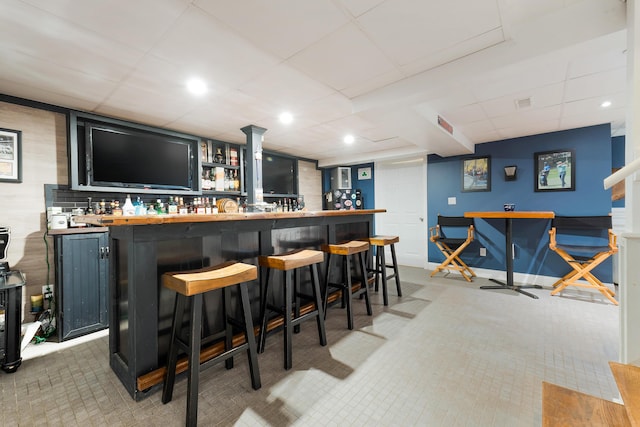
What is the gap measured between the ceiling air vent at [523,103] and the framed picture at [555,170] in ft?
5.09

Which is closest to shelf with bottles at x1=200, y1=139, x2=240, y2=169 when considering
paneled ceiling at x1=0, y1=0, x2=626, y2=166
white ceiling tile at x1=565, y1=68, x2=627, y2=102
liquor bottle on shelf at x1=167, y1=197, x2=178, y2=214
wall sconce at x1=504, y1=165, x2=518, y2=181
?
liquor bottle on shelf at x1=167, y1=197, x2=178, y2=214

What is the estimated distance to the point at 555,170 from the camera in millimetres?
4047

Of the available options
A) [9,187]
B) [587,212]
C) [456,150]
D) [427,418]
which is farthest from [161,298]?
[587,212]

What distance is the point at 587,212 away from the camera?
12.6ft

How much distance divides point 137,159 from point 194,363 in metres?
3.12

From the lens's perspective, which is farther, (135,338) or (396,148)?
(396,148)

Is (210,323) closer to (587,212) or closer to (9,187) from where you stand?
(9,187)

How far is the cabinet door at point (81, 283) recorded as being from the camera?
8.20 ft

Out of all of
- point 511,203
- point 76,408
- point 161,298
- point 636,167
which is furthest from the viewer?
point 511,203

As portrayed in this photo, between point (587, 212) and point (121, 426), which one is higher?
point (587, 212)

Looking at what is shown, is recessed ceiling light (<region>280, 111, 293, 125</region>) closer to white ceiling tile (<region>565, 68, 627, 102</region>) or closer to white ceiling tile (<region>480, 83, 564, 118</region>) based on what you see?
white ceiling tile (<region>480, 83, 564, 118</region>)

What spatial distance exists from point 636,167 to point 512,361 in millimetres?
1599

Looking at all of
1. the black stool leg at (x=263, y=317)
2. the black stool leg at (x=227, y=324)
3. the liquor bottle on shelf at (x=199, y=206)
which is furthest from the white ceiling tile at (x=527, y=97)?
the liquor bottle on shelf at (x=199, y=206)

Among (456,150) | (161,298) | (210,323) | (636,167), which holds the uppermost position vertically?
(456,150)
